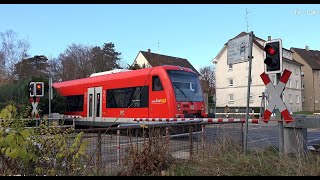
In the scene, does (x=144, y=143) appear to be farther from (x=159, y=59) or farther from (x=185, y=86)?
(x=159, y=59)

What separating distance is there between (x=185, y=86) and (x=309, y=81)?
55055 mm

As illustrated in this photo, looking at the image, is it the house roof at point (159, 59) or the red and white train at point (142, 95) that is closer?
the red and white train at point (142, 95)

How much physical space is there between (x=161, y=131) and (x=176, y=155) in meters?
0.59

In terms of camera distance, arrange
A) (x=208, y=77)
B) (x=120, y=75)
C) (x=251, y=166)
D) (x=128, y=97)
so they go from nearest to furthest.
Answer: (x=251, y=166) → (x=128, y=97) → (x=120, y=75) → (x=208, y=77)

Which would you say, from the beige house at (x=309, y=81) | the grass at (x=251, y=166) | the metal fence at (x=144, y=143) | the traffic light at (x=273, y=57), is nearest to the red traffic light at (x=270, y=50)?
the traffic light at (x=273, y=57)

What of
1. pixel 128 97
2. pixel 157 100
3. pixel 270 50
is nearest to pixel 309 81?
pixel 128 97

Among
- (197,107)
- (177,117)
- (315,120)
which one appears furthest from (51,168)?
(197,107)

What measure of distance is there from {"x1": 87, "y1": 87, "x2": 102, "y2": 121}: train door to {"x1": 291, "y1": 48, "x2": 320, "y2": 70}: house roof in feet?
176

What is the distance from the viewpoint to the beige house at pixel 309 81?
63509 millimetres

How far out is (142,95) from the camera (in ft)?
53.7

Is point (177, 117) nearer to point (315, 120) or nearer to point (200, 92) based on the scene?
point (200, 92)

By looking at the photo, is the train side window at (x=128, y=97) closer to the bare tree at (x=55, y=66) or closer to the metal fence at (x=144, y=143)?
the metal fence at (x=144, y=143)

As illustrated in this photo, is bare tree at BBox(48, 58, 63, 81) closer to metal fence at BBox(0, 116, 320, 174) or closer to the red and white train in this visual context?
the red and white train

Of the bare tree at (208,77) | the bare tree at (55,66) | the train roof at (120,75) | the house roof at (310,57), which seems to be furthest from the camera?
the bare tree at (208,77)
